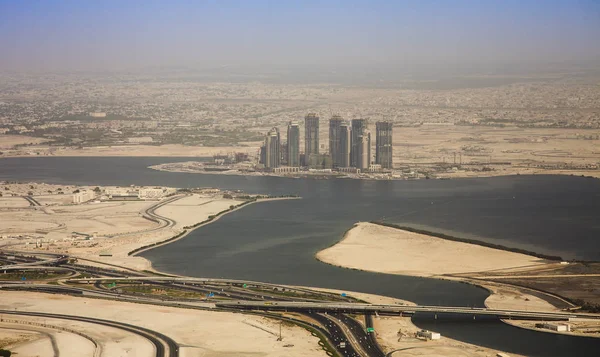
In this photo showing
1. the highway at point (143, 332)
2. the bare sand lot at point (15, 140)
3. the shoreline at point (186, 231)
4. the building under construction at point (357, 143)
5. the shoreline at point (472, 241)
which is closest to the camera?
the highway at point (143, 332)

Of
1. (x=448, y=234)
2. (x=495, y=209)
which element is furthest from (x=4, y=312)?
(x=495, y=209)

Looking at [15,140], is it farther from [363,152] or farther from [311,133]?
[363,152]

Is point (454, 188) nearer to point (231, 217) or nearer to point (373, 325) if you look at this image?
point (231, 217)

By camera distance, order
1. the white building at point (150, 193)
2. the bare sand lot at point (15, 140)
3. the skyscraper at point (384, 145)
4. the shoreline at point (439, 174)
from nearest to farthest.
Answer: the white building at point (150, 193) → the shoreline at point (439, 174) → the skyscraper at point (384, 145) → the bare sand lot at point (15, 140)

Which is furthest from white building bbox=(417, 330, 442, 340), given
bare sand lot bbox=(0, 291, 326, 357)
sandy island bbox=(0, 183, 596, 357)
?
bare sand lot bbox=(0, 291, 326, 357)

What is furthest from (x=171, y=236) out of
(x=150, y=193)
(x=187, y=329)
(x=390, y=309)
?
(x=390, y=309)

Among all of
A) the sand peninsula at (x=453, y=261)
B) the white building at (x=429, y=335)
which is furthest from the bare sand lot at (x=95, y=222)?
the white building at (x=429, y=335)

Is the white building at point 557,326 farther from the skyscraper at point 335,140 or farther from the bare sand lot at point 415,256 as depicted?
the skyscraper at point 335,140

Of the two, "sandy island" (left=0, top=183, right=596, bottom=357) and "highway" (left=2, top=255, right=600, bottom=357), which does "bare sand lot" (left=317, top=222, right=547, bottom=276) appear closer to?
"sandy island" (left=0, top=183, right=596, bottom=357)
